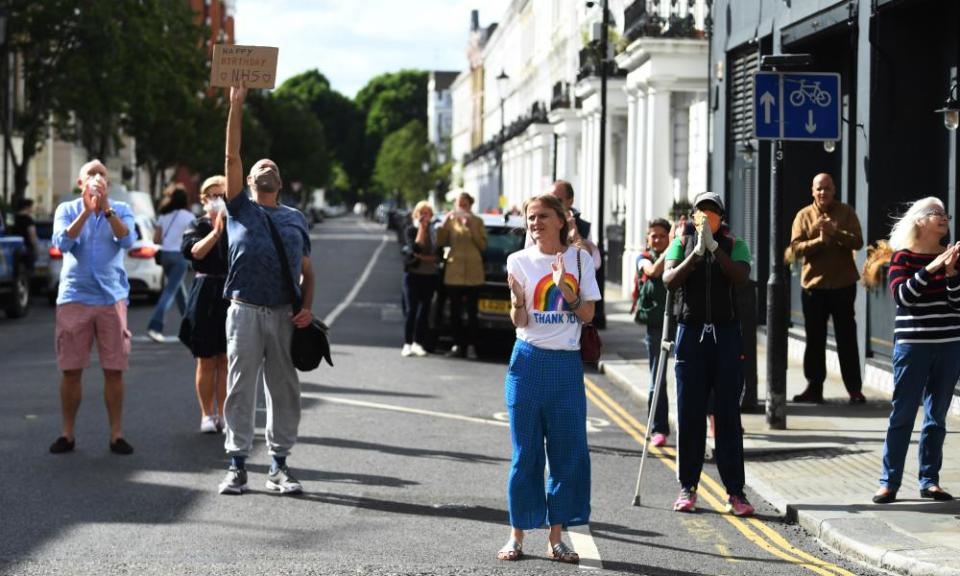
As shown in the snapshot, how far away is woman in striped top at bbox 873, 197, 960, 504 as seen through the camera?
8.87m

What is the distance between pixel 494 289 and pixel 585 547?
10788 mm

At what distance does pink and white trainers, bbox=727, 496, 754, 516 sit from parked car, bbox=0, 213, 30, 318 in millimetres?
16543

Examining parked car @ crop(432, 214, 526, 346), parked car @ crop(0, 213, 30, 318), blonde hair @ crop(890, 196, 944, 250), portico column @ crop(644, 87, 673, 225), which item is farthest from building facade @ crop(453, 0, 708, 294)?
blonde hair @ crop(890, 196, 944, 250)

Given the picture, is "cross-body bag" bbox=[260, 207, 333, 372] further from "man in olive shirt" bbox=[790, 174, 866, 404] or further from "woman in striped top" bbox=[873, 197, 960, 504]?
"man in olive shirt" bbox=[790, 174, 866, 404]

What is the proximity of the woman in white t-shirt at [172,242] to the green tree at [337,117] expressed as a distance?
136 m

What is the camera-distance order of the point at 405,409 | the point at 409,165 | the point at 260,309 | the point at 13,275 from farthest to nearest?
the point at 409,165, the point at 13,275, the point at 405,409, the point at 260,309

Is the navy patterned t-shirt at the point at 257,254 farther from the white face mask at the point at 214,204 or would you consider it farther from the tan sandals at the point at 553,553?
the tan sandals at the point at 553,553

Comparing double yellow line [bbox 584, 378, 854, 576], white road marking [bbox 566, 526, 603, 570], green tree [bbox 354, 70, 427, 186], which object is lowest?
double yellow line [bbox 584, 378, 854, 576]

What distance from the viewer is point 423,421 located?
12.8 meters

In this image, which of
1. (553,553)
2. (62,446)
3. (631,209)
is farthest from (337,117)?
(553,553)

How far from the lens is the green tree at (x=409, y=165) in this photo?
114000 millimetres

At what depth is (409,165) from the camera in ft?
377

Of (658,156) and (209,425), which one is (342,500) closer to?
(209,425)

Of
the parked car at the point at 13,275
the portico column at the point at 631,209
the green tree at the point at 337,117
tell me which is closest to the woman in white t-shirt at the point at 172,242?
the parked car at the point at 13,275
